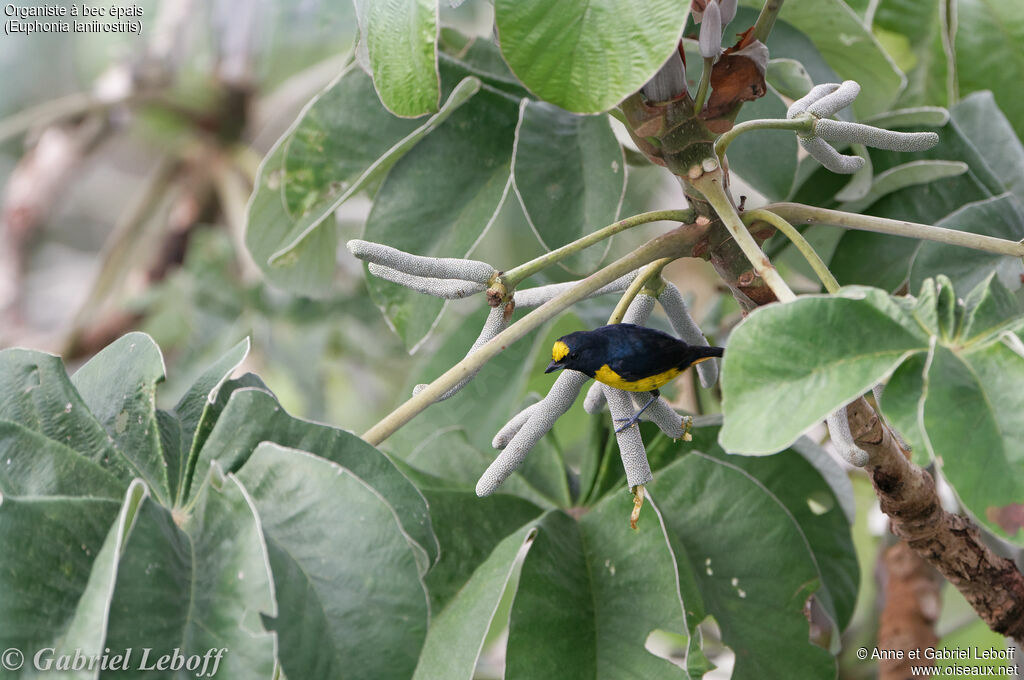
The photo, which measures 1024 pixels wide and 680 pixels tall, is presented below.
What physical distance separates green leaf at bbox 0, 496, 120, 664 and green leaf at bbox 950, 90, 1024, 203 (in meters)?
0.62

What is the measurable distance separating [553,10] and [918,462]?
24cm

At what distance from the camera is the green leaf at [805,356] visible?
0.99 feet

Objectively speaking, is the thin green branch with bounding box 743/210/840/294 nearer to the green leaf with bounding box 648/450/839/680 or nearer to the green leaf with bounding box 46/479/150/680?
the green leaf with bounding box 648/450/839/680

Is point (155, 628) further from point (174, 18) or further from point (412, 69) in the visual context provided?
point (174, 18)

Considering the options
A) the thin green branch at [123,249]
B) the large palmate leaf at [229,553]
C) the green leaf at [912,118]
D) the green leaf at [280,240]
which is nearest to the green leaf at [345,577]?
the large palmate leaf at [229,553]

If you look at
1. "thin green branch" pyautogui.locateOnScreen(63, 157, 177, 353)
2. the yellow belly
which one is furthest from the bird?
"thin green branch" pyautogui.locateOnScreen(63, 157, 177, 353)

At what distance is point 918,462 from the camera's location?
0.96ft

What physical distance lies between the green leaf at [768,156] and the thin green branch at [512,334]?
0.24 meters

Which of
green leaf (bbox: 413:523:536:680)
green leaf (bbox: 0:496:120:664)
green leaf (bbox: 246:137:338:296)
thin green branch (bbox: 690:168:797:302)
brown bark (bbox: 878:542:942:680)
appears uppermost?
thin green branch (bbox: 690:168:797:302)

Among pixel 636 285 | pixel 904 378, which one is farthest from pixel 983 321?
pixel 636 285

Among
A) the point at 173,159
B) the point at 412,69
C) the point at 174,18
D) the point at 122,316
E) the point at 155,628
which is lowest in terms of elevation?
the point at 122,316

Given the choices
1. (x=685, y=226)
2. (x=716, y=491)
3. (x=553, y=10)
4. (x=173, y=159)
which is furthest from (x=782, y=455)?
(x=173, y=159)

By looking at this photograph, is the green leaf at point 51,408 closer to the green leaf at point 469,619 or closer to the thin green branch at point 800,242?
the green leaf at point 469,619

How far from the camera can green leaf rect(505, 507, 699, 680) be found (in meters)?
0.47
